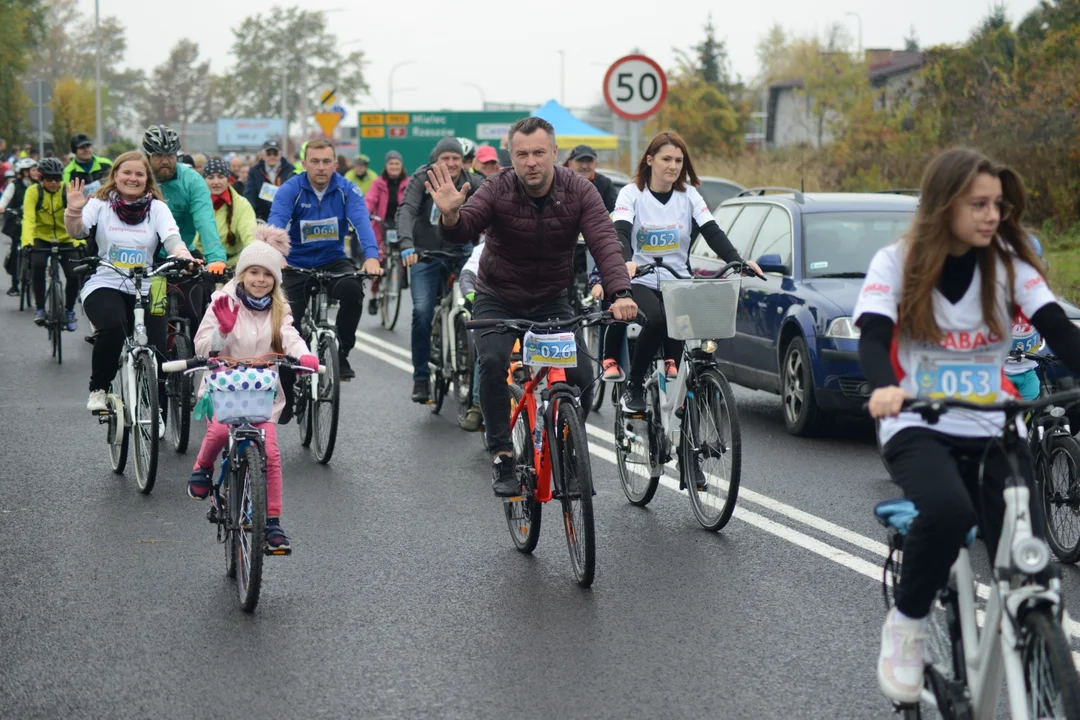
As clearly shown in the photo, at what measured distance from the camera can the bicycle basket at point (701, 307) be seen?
7691 mm

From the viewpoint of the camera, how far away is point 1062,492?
7168 millimetres

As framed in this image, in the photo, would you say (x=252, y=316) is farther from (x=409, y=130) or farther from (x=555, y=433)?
(x=409, y=130)

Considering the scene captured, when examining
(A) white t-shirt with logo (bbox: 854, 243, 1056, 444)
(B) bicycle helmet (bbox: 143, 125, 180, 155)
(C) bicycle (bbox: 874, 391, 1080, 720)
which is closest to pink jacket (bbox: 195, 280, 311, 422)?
(B) bicycle helmet (bbox: 143, 125, 180, 155)

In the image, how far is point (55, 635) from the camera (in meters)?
6.06

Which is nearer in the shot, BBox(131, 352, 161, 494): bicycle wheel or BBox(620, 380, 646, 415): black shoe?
BBox(620, 380, 646, 415): black shoe

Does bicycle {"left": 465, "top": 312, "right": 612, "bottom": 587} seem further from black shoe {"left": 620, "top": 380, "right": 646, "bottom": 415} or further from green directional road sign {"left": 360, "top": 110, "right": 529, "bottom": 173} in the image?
green directional road sign {"left": 360, "top": 110, "right": 529, "bottom": 173}

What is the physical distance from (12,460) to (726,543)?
490 cm

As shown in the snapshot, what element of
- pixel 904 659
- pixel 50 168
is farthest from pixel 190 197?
pixel 904 659

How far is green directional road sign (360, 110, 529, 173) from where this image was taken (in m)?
51.8

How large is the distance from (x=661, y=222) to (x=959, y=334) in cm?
454

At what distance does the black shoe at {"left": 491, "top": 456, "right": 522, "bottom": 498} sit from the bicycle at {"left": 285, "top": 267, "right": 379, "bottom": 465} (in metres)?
2.74

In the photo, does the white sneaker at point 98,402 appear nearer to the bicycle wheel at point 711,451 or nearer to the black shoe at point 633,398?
the black shoe at point 633,398

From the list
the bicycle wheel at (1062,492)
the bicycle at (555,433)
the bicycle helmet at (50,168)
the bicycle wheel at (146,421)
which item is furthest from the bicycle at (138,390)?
the bicycle helmet at (50,168)

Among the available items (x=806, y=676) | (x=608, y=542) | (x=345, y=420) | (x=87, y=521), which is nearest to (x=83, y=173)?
(x=345, y=420)
